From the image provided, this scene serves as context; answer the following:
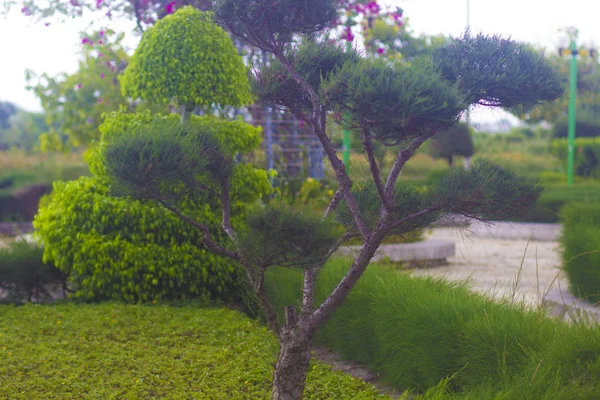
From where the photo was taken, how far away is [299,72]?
269 centimetres

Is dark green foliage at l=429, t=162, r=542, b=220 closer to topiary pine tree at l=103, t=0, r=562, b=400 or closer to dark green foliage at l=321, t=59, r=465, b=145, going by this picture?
topiary pine tree at l=103, t=0, r=562, b=400

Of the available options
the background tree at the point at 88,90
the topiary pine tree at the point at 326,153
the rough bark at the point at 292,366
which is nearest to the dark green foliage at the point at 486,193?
the topiary pine tree at the point at 326,153

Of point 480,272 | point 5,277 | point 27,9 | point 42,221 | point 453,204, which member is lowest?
point 480,272

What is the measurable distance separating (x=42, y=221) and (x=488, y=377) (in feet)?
12.5

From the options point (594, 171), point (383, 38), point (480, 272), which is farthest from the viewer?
point (594, 171)

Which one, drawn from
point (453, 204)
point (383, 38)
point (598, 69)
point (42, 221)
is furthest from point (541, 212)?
point (598, 69)

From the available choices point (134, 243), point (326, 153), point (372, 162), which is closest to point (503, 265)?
point (134, 243)

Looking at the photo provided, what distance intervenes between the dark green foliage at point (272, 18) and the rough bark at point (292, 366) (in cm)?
121

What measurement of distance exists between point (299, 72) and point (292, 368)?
1.21 m

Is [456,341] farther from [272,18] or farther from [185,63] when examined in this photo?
[185,63]

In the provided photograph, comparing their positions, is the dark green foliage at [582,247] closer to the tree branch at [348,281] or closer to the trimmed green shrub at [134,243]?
the trimmed green shrub at [134,243]

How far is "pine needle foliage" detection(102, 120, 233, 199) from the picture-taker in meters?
2.64

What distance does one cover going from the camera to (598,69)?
26047 millimetres

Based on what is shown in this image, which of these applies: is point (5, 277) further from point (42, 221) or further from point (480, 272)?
point (480, 272)
